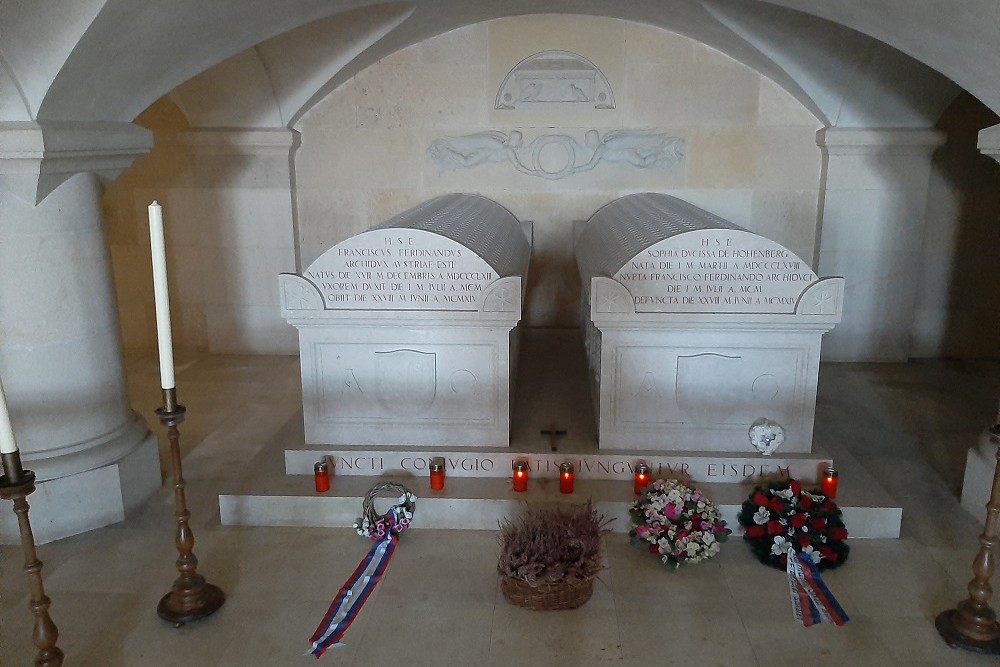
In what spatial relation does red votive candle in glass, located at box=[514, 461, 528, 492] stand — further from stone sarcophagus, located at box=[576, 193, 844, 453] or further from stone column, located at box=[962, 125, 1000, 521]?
stone column, located at box=[962, 125, 1000, 521]

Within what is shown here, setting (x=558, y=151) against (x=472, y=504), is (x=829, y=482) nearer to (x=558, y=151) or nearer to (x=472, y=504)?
(x=472, y=504)

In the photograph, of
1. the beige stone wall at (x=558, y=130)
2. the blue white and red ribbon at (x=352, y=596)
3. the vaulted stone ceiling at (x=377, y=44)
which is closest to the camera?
the blue white and red ribbon at (x=352, y=596)

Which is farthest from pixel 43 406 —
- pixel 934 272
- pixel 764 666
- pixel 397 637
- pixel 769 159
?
pixel 934 272

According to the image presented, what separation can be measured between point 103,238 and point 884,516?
3851 millimetres

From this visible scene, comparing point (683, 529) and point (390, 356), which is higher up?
point (390, 356)

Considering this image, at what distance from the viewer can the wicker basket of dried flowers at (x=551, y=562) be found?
2902mm

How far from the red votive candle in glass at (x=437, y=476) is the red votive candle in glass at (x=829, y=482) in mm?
1759

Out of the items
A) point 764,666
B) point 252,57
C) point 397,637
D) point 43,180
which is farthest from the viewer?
point 252,57

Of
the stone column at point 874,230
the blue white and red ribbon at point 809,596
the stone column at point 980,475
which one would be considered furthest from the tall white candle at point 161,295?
the stone column at point 874,230

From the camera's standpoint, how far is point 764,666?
8.81 ft

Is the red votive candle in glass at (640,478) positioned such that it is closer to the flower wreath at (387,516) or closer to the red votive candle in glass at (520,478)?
the red votive candle in glass at (520,478)

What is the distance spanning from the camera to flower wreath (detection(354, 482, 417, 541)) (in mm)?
3506

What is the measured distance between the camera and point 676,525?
336 centimetres

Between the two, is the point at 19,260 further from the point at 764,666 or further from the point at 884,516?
the point at 884,516
